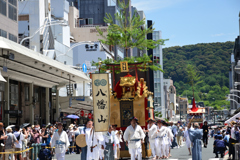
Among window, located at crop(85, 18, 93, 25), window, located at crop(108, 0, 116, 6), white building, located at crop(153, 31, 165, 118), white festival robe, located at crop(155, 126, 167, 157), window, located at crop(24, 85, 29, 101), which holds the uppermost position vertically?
window, located at crop(108, 0, 116, 6)

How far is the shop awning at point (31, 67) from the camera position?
21750 millimetres

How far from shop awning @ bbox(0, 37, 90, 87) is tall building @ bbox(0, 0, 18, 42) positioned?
131 inches

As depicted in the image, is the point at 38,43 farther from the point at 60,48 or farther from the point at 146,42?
the point at 146,42

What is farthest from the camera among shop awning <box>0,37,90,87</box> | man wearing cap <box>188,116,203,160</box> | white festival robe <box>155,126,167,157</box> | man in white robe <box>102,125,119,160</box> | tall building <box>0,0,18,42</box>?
tall building <box>0,0,18,42</box>

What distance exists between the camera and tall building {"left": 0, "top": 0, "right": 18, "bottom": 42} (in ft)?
102

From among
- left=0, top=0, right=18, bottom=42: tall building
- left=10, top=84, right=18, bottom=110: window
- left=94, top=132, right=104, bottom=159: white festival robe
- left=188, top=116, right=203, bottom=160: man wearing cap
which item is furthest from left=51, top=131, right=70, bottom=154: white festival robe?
left=10, top=84, right=18, bottom=110: window

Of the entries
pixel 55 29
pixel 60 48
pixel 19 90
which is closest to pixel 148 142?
pixel 19 90

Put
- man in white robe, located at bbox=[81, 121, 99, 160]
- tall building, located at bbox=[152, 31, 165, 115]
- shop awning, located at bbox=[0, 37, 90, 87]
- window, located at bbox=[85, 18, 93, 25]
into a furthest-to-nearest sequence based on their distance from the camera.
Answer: tall building, located at bbox=[152, 31, 165, 115]
window, located at bbox=[85, 18, 93, 25]
shop awning, located at bbox=[0, 37, 90, 87]
man in white robe, located at bbox=[81, 121, 99, 160]

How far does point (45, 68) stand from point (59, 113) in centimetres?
1441

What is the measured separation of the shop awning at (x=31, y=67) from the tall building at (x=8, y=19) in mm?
3326

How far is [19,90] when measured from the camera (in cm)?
3412

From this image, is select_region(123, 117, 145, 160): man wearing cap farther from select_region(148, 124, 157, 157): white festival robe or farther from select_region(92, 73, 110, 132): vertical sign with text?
select_region(148, 124, 157, 157): white festival robe

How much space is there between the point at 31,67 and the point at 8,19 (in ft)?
18.2

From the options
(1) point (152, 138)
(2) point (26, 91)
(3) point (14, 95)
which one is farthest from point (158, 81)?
(1) point (152, 138)
